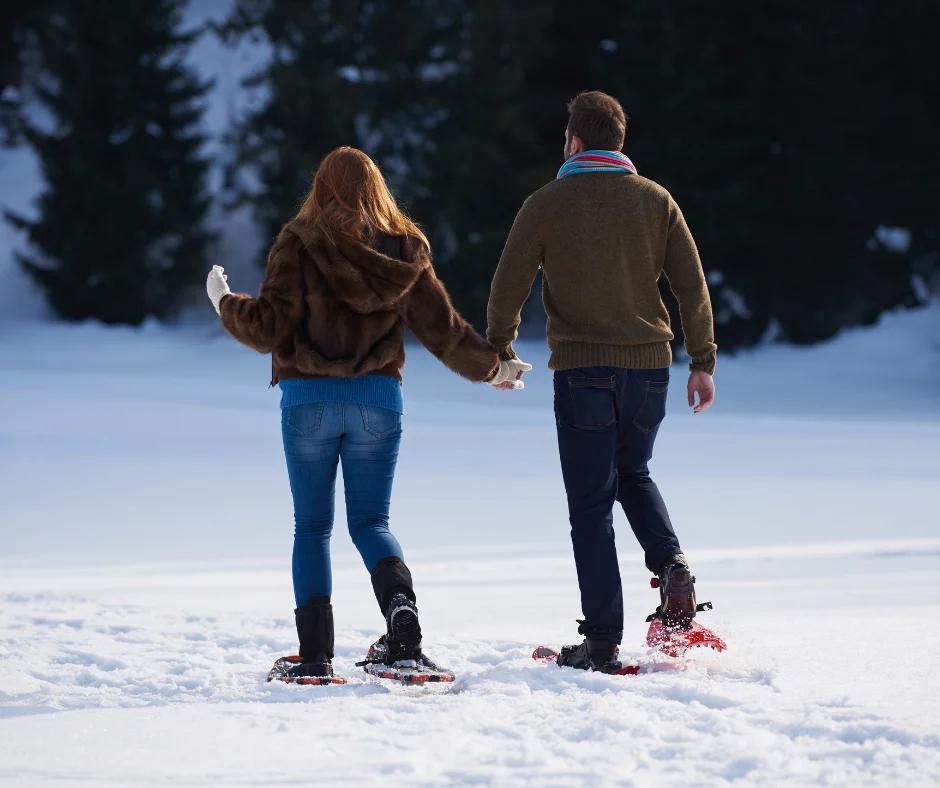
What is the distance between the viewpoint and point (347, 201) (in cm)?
454

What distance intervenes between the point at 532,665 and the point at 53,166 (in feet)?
84.4

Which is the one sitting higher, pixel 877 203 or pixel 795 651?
pixel 877 203

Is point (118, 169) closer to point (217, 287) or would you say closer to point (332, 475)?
point (217, 287)

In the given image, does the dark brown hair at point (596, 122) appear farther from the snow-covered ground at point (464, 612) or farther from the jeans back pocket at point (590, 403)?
the snow-covered ground at point (464, 612)

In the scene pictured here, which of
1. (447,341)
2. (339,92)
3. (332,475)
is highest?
(339,92)

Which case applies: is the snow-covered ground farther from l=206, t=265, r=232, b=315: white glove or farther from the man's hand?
l=206, t=265, r=232, b=315: white glove

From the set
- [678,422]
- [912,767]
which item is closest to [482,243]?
[678,422]

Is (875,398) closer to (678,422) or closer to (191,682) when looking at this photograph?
(678,422)

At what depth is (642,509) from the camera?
476 centimetres

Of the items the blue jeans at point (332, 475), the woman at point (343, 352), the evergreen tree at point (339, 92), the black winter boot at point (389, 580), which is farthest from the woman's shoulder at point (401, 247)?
the evergreen tree at point (339, 92)

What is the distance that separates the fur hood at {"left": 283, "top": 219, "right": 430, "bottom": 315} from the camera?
4.45m

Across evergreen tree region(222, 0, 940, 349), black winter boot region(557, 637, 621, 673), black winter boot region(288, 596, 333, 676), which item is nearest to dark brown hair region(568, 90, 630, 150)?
black winter boot region(557, 637, 621, 673)

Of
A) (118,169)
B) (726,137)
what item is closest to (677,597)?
(726,137)

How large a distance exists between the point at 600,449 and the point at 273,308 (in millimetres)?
1152
